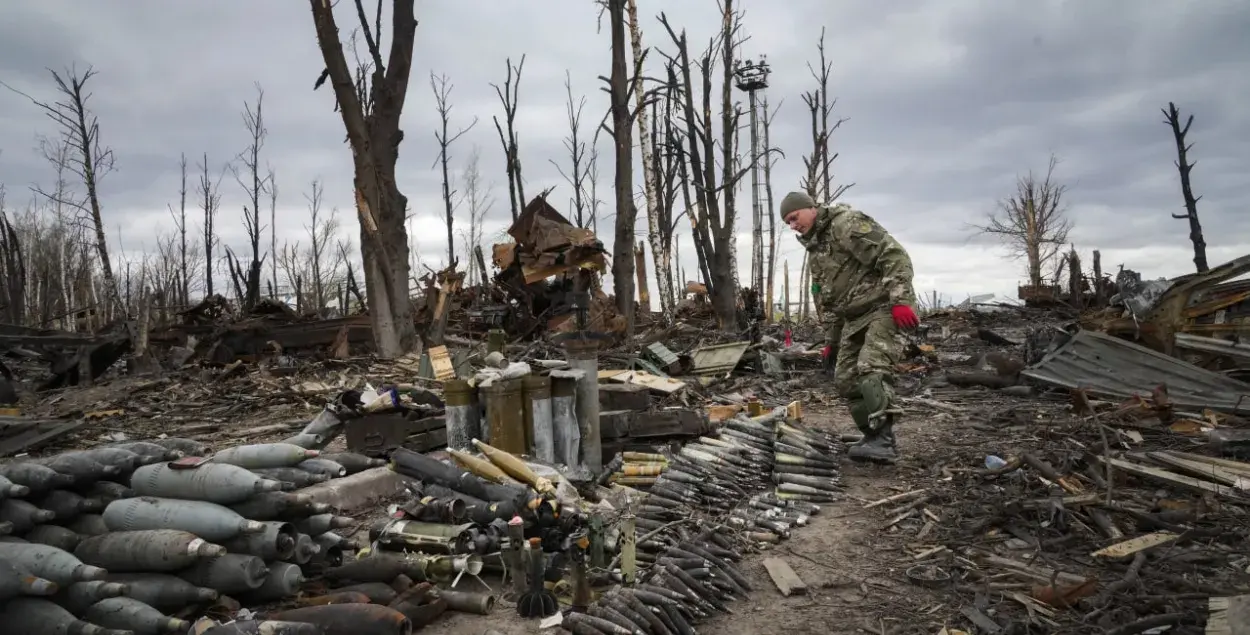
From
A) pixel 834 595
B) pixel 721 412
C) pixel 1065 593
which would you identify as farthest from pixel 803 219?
pixel 1065 593

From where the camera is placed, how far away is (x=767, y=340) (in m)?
14.4

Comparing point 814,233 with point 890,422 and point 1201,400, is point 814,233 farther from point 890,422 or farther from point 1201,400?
point 1201,400

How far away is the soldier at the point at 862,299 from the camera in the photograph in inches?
250

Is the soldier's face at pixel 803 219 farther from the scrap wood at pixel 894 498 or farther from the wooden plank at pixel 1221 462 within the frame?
the wooden plank at pixel 1221 462

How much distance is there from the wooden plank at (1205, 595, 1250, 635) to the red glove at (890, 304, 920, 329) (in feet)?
10.9

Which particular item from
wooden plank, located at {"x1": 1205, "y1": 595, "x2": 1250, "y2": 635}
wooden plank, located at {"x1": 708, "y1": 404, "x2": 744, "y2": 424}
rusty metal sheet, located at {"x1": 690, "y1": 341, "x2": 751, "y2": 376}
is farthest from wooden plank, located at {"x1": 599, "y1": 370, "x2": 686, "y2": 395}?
wooden plank, located at {"x1": 1205, "y1": 595, "x2": 1250, "y2": 635}

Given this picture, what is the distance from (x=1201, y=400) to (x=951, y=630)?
638 cm

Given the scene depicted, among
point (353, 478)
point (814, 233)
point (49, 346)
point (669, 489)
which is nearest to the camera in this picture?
point (669, 489)

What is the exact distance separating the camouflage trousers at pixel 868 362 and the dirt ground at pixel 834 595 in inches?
39.7

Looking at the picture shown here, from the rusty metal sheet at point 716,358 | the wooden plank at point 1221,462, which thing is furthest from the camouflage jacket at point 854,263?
the rusty metal sheet at point 716,358

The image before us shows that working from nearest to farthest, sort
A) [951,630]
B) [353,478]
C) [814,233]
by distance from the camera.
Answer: [951,630] < [353,478] < [814,233]

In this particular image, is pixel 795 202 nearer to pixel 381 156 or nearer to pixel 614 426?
pixel 614 426

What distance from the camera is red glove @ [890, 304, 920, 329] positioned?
20.2 feet

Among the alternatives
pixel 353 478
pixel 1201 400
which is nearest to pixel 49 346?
pixel 353 478
